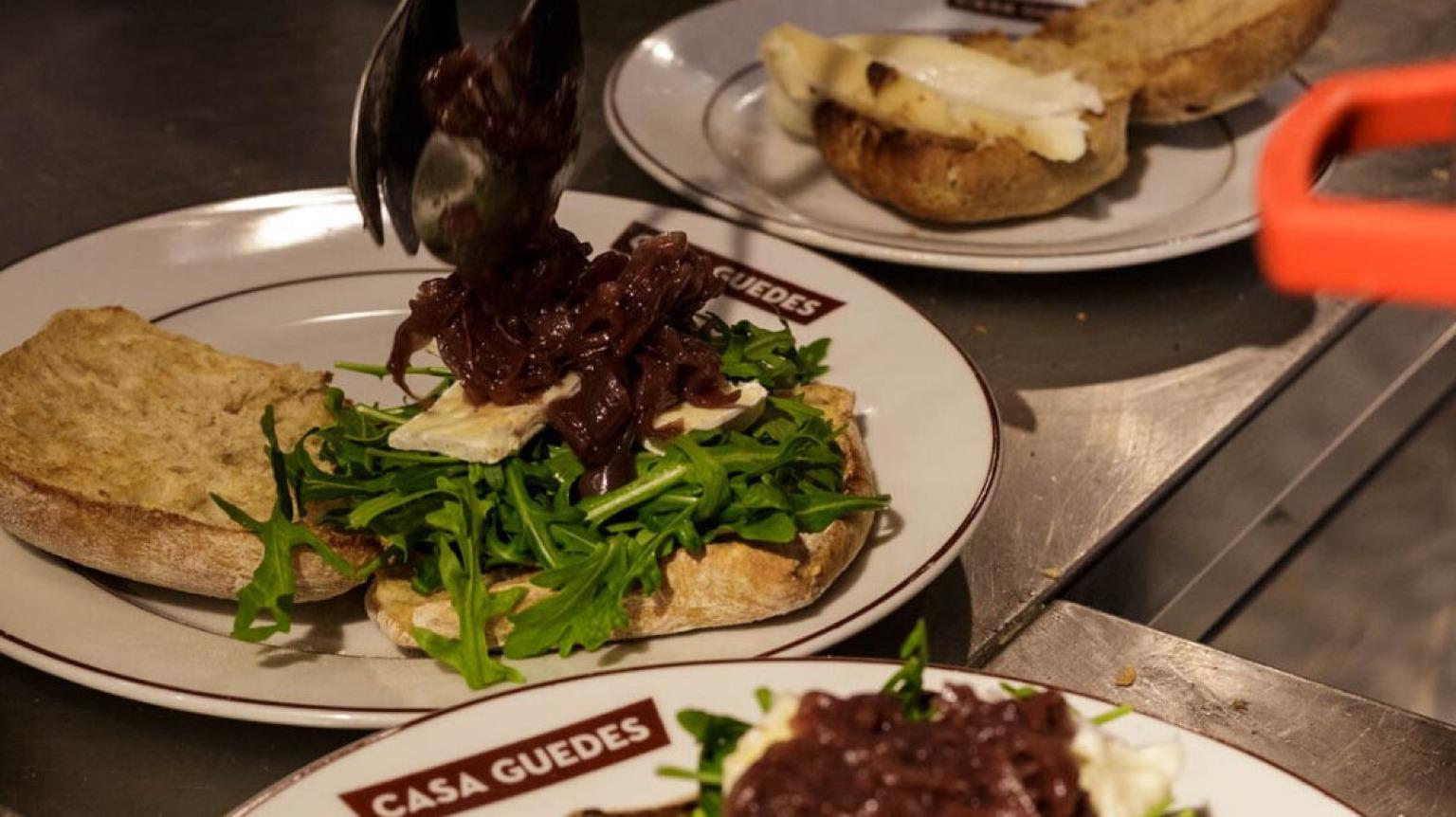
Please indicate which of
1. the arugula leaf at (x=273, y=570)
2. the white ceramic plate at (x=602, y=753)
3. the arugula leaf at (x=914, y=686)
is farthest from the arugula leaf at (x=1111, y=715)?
the arugula leaf at (x=273, y=570)

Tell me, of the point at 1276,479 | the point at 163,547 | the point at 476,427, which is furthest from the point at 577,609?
the point at 1276,479

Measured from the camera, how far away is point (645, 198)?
134 inches

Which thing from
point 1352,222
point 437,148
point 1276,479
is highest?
point 1352,222

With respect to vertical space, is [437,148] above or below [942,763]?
above

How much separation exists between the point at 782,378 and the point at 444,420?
534 millimetres

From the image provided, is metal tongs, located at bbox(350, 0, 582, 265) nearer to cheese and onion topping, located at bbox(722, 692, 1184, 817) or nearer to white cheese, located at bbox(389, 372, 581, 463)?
white cheese, located at bbox(389, 372, 581, 463)

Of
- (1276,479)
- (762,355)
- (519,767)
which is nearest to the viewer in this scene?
(519,767)

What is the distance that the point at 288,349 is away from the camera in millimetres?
2662

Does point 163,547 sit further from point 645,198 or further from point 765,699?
point 645,198

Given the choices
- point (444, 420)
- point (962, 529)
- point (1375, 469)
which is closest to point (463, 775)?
point (444, 420)

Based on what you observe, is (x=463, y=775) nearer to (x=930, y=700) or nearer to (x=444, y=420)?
(x=930, y=700)

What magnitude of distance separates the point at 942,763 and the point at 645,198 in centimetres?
228

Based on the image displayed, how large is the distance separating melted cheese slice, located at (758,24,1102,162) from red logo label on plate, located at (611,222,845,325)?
1.74 ft

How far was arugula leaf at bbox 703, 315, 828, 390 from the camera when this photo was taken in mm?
2285
